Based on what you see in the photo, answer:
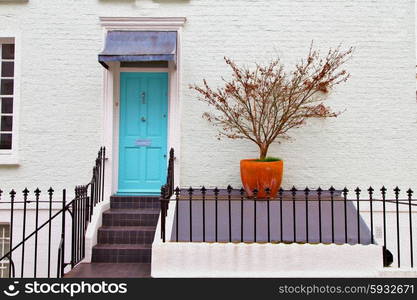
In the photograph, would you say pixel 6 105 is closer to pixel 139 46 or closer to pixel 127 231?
pixel 139 46

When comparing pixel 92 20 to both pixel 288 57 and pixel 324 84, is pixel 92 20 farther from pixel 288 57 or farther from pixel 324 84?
pixel 324 84

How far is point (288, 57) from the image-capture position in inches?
319

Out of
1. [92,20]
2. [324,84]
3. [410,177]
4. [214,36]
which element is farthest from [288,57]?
[92,20]

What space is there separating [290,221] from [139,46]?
433 cm

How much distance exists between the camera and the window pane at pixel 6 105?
822 cm

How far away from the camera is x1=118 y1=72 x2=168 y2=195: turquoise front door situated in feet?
26.8

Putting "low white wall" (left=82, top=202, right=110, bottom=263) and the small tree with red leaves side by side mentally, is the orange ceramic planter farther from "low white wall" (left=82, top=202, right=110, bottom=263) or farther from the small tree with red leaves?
"low white wall" (left=82, top=202, right=110, bottom=263)

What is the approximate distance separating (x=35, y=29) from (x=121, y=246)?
4.90 m

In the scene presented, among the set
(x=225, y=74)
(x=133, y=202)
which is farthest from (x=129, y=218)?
(x=225, y=74)

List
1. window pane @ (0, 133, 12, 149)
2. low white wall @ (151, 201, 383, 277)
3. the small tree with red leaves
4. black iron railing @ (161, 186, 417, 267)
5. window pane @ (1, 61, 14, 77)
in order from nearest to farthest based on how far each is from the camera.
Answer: low white wall @ (151, 201, 383, 277)
black iron railing @ (161, 186, 417, 267)
the small tree with red leaves
window pane @ (0, 133, 12, 149)
window pane @ (1, 61, 14, 77)

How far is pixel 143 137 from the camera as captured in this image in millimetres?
8211

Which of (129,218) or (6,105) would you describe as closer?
(129,218)

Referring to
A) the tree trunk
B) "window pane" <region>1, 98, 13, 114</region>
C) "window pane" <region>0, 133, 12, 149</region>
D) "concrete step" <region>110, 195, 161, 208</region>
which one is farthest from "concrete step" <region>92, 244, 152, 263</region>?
"window pane" <region>1, 98, 13, 114</region>

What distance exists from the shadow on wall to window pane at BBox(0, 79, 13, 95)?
446 cm
